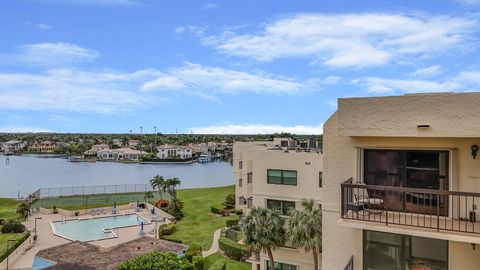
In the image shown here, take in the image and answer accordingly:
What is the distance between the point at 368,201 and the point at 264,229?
13795 millimetres

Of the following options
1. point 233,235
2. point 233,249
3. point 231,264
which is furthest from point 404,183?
point 233,235

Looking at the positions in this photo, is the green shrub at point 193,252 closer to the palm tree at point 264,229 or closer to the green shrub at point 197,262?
the green shrub at point 197,262

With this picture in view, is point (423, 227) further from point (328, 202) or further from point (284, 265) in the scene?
point (284, 265)

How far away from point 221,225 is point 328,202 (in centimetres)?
3568

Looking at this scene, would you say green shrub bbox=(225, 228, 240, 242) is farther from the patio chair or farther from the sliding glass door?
the sliding glass door

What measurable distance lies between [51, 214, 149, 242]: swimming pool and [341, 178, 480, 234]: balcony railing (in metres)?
39.2

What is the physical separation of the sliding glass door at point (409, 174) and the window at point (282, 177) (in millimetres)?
13755

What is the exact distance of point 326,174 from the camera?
11.0m

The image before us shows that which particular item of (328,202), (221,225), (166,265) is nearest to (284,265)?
(166,265)

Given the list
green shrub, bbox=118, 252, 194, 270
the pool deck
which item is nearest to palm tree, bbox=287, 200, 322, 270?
green shrub, bbox=118, 252, 194, 270

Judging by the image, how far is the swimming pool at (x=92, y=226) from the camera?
4400 cm

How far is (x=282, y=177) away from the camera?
2448 cm

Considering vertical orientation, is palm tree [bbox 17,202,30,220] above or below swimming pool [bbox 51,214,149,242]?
above

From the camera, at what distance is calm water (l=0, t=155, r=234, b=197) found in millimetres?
97312
